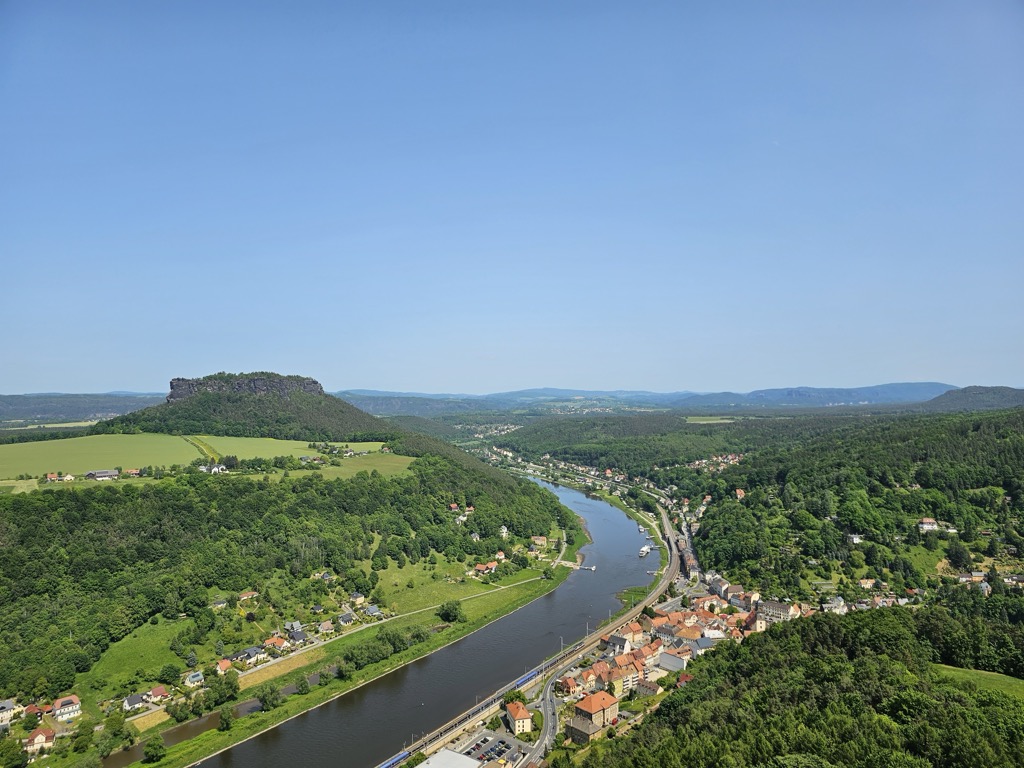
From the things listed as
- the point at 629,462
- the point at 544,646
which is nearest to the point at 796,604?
the point at 544,646

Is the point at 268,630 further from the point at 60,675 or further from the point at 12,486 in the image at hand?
the point at 12,486

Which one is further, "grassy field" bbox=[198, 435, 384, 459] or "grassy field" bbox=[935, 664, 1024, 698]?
"grassy field" bbox=[198, 435, 384, 459]

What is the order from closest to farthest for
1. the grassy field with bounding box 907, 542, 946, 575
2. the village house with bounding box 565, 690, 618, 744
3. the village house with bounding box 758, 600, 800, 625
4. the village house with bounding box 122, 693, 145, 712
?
the village house with bounding box 565, 690, 618, 744, the village house with bounding box 122, 693, 145, 712, the village house with bounding box 758, 600, 800, 625, the grassy field with bounding box 907, 542, 946, 575

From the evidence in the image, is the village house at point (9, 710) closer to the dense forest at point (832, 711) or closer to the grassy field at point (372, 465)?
the dense forest at point (832, 711)

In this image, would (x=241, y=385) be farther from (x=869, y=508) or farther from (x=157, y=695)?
(x=869, y=508)

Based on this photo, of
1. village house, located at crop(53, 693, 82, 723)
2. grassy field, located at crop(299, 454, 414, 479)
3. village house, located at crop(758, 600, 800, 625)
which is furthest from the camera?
grassy field, located at crop(299, 454, 414, 479)

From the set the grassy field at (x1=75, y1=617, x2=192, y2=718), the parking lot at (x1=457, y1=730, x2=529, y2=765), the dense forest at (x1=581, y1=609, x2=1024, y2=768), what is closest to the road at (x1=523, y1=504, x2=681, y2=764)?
the parking lot at (x1=457, y1=730, x2=529, y2=765)

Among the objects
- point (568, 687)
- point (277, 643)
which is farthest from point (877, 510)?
point (277, 643)

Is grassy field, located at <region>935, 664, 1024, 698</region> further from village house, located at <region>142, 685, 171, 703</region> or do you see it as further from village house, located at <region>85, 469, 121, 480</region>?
village house, located at <region>85, 469, 121, 480</region>
